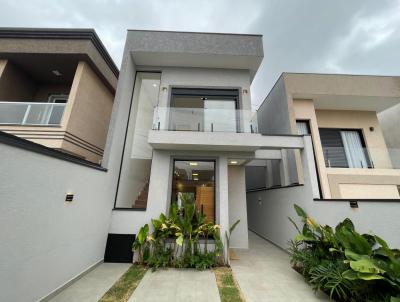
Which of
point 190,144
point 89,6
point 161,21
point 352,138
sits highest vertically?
point 161,21

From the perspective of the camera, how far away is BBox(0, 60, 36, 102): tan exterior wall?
255 inches

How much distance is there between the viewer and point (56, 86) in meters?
7.83

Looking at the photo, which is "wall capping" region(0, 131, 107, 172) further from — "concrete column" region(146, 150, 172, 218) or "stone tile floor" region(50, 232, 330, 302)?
"stone tile floor" region(50, 232, 330, 302)

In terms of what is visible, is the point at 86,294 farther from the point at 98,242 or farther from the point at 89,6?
the point at 89,6

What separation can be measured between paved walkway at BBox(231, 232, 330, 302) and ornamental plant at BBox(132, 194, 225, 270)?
91 centimetres

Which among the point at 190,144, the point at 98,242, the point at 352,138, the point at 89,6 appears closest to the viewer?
the point at 98,242

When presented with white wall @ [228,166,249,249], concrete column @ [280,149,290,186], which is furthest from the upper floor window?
white wall @ [228,166,249,249]

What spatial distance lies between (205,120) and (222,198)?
2.82m

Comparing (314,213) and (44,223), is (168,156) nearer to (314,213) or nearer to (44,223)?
(44,223)

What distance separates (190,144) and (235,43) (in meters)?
4.77

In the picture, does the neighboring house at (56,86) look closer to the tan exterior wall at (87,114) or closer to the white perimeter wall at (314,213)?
the tan exterior wall at (87,114)

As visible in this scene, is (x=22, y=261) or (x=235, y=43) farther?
(x=235, y=43)

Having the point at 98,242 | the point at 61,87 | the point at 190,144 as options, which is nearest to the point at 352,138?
the point at 190,144

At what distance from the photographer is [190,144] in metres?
5.21
